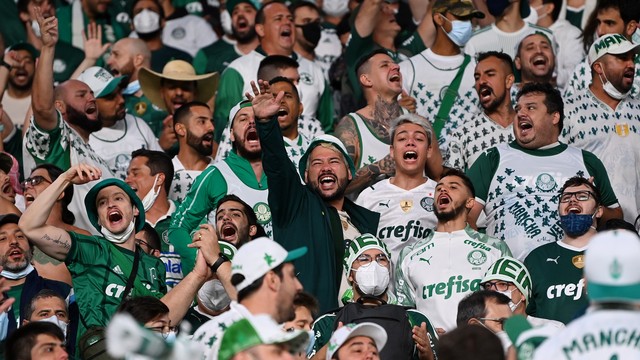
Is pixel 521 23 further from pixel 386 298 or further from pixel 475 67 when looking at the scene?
pixel 386 298

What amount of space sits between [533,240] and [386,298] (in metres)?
1.65

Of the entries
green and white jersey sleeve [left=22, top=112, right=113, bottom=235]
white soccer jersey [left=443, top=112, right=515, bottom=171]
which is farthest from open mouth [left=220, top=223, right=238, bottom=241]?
white soccer jersey [left=443, top=112, right=515, bottom=171]

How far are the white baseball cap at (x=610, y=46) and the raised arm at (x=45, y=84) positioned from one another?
15.1 ft

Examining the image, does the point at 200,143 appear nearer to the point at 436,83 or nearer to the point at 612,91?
the point at 436,83

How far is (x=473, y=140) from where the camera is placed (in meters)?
13.7

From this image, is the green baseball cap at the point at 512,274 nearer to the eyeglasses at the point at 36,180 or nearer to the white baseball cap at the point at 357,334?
the white baseball cap at the point at 357,334

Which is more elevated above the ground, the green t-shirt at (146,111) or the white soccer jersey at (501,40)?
the white soccer jersey at (501,40)

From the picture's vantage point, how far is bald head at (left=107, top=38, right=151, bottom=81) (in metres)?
16.0

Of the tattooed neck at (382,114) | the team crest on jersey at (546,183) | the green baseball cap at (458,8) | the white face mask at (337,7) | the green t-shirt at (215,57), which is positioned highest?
the green baseball cap at (458,8)

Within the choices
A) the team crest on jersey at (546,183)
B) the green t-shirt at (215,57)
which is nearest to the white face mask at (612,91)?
the team crest on jersey at (546,183)

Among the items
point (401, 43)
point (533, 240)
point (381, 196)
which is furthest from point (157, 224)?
point (401, 43)

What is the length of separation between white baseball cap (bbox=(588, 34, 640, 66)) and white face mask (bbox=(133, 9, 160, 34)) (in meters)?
4.97

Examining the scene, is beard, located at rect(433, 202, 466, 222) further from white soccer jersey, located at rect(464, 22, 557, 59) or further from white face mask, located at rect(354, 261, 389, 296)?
white soccer jersey, located at rect(464, 22, 557, 59)

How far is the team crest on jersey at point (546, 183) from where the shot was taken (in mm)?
12664
